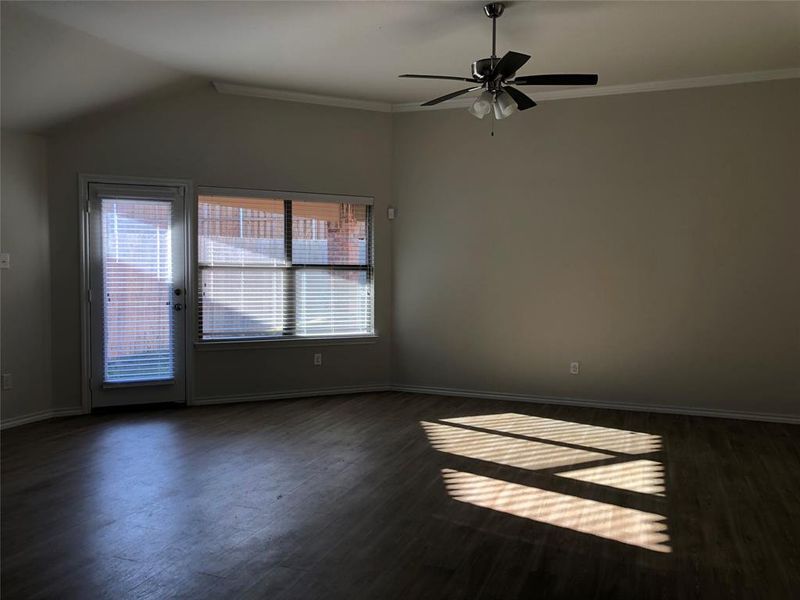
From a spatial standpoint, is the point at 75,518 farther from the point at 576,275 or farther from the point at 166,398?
the point at 576,275

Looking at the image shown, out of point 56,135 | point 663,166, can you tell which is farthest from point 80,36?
point 663,166

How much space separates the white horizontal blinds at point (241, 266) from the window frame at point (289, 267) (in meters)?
0.04

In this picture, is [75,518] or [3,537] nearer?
[3,537]

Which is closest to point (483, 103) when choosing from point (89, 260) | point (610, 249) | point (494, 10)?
point (494, 10)

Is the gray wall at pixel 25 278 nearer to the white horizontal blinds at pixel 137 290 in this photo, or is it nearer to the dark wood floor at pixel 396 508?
the dark wood floor at pixel 396 508

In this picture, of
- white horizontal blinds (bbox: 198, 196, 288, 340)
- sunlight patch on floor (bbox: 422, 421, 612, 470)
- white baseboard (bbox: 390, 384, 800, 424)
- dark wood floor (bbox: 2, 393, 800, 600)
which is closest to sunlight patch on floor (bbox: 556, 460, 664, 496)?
dark wood floor (bbox: 2, 393, 800, 600)

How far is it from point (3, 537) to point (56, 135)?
347cm

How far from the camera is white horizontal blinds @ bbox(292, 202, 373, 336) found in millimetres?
5992

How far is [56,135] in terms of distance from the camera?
5.05 m

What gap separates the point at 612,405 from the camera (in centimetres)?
564

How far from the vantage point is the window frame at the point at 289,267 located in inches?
220

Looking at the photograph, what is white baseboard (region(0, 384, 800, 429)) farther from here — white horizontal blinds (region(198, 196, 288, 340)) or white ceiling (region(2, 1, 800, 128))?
white ceiling (region(2, 1, 800, 128))

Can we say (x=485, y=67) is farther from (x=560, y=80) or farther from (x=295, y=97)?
(x=295, y=97)

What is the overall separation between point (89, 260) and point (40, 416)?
1.38 m
